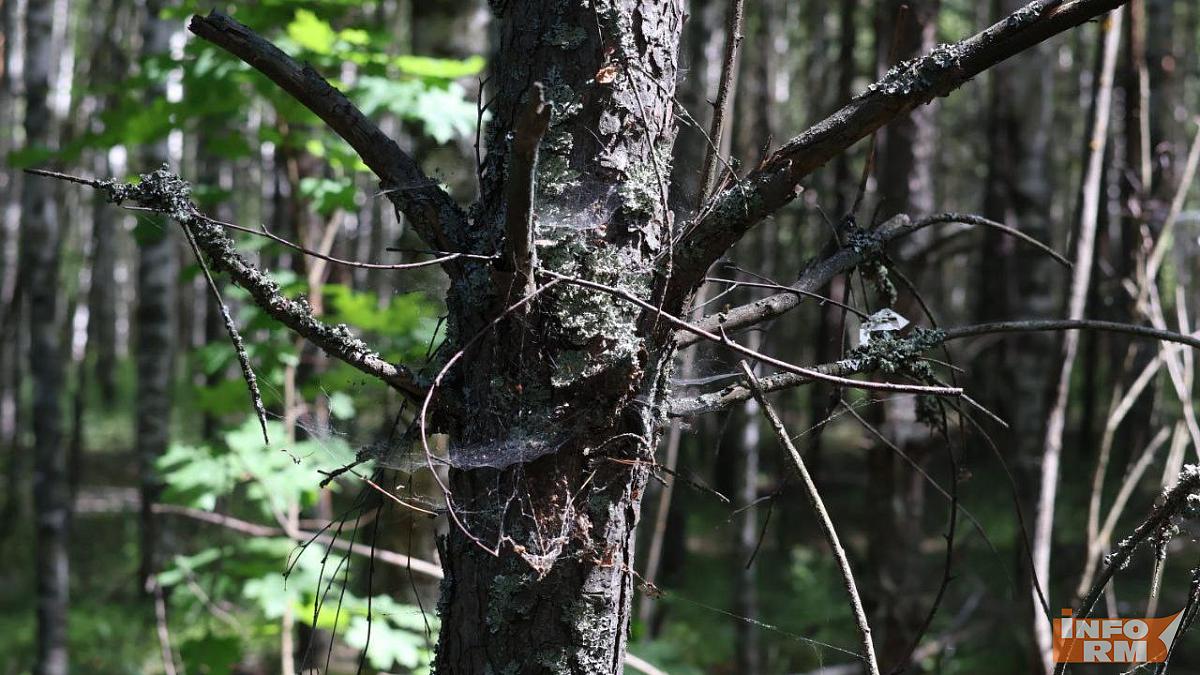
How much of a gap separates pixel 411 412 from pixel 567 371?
3.73 m

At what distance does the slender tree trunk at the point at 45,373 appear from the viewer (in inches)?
233

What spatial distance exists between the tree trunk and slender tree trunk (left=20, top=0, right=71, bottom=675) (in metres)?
5.71

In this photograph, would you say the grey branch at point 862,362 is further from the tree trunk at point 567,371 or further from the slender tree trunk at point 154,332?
the slender tree trunk at point 154,332

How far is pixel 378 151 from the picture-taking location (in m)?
1.36

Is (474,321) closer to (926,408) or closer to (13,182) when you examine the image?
(926,408)

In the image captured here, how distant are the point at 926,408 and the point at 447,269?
0.91 m

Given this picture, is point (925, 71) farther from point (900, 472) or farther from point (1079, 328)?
point (900, 472)

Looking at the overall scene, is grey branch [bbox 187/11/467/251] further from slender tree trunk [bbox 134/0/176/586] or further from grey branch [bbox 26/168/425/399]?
slender tree trunk [bbox 134/0/176/586]

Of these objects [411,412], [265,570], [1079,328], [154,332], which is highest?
[154,332]

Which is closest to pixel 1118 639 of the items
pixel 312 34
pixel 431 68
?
pixel 431 68

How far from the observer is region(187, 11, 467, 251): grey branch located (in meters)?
1.30

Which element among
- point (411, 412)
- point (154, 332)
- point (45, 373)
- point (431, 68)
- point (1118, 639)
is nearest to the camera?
point (1118, 639)

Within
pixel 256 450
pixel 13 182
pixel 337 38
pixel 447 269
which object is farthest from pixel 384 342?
pixel 13 182

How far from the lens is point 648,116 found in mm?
1324
